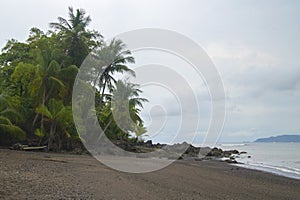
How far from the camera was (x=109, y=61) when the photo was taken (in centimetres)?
3098

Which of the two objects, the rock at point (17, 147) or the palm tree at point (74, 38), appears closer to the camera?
the rock at point (17, 147)

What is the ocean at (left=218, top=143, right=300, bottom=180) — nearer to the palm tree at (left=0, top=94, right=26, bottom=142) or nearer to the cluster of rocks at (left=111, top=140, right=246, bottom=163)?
the cluster of rocks at (left=111, top=140, right=246, bottom=163)

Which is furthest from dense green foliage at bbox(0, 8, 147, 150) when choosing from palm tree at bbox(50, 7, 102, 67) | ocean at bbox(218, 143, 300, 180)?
ocean at bbox(218, 143, 300, 180)

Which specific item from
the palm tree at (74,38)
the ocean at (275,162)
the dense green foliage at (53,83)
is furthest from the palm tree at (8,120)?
the ocean at (275,162)

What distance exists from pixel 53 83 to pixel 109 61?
8.25 m

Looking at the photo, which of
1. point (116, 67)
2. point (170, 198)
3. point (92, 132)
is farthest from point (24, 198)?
point (116, 67)

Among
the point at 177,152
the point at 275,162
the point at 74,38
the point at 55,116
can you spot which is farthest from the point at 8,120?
the point at 275,162

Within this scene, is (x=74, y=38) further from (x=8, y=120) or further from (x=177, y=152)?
(x=177, y=152)

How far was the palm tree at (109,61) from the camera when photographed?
1212 inches

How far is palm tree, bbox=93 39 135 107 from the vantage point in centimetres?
3080

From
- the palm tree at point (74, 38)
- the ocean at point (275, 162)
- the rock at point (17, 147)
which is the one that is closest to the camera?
the rock at point (17, 147)

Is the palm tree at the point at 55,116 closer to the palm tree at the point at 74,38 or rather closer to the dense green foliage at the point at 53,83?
the dense green foliage at the point at 53,83

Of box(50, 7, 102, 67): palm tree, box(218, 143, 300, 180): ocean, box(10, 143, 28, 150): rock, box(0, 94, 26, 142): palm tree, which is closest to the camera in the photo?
box(0, 94, 26, 142): palm tree

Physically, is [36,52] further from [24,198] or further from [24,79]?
[24,198]
